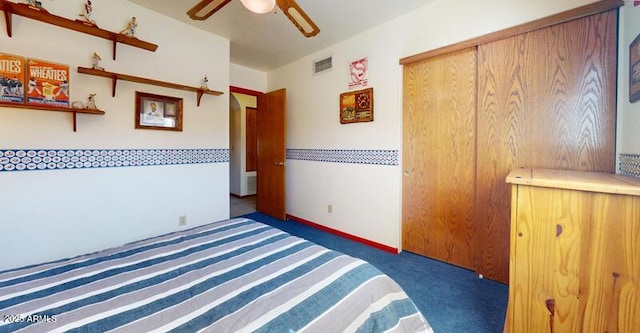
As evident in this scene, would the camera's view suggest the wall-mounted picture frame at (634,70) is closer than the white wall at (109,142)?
Yes

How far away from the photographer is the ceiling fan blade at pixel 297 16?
136 cm

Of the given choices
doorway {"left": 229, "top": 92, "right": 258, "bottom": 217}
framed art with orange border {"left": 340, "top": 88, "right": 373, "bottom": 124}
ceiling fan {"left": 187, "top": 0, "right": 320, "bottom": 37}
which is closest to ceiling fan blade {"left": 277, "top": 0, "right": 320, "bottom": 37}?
ceiling fan {"left": 187, "top": 0, "right": 320, "bottom": 37}

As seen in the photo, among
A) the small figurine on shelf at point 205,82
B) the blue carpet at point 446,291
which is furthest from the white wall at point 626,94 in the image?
the small figurine on shelf at point 205,82

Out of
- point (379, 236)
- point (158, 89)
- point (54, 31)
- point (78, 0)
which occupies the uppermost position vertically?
point (78, 0)

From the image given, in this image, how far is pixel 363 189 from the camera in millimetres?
2922

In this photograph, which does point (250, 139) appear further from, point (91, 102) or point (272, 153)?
point (91, 102)

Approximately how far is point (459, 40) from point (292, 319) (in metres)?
2.48

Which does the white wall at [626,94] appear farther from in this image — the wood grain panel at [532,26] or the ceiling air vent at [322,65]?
the ceiling air vent at [322,65]

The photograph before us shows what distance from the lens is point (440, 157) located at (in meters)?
2.34

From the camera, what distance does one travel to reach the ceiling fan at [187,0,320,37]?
4.25ft

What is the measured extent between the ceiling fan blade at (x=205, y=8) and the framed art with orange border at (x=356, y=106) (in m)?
1.75

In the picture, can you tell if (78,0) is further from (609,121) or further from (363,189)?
(609,121)

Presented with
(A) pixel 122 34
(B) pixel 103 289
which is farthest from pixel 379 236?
(A) pixel 122 34

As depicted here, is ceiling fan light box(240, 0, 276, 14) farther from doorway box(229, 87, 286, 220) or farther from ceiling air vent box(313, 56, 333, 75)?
doorway box(229, 87, 286, 220)
